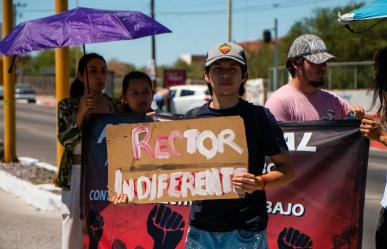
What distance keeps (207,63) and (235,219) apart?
80 cm

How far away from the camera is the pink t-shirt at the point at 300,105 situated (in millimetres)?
4523

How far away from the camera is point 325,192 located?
4.41m

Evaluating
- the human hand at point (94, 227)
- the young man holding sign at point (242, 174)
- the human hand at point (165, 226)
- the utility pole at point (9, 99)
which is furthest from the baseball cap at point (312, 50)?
the utility pole at point (9, 99)

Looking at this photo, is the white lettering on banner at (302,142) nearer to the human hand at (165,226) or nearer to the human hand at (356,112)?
the human hand at (356,112)

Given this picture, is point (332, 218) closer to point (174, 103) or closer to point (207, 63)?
point (207, 63)

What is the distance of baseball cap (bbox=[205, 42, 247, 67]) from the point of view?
10.3ft

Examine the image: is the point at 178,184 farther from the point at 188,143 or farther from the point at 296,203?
the point at 296,203

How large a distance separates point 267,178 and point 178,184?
0.58m

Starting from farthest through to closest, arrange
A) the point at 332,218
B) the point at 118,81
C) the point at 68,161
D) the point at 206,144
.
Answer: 1. the point at 118,81
2. the point at 68,161
3. the point at 332,218
4. the point at 206,144

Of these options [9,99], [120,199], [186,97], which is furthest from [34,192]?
[186,97]

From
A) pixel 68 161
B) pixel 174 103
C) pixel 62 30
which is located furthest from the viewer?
pixel 174 103

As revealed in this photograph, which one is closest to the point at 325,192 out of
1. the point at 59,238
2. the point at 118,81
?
the point at 59,238

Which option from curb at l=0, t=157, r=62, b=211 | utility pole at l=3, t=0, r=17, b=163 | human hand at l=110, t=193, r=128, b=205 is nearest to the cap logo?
human hand at l=110, t=193, r=128, b=205

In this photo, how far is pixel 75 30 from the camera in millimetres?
4711
